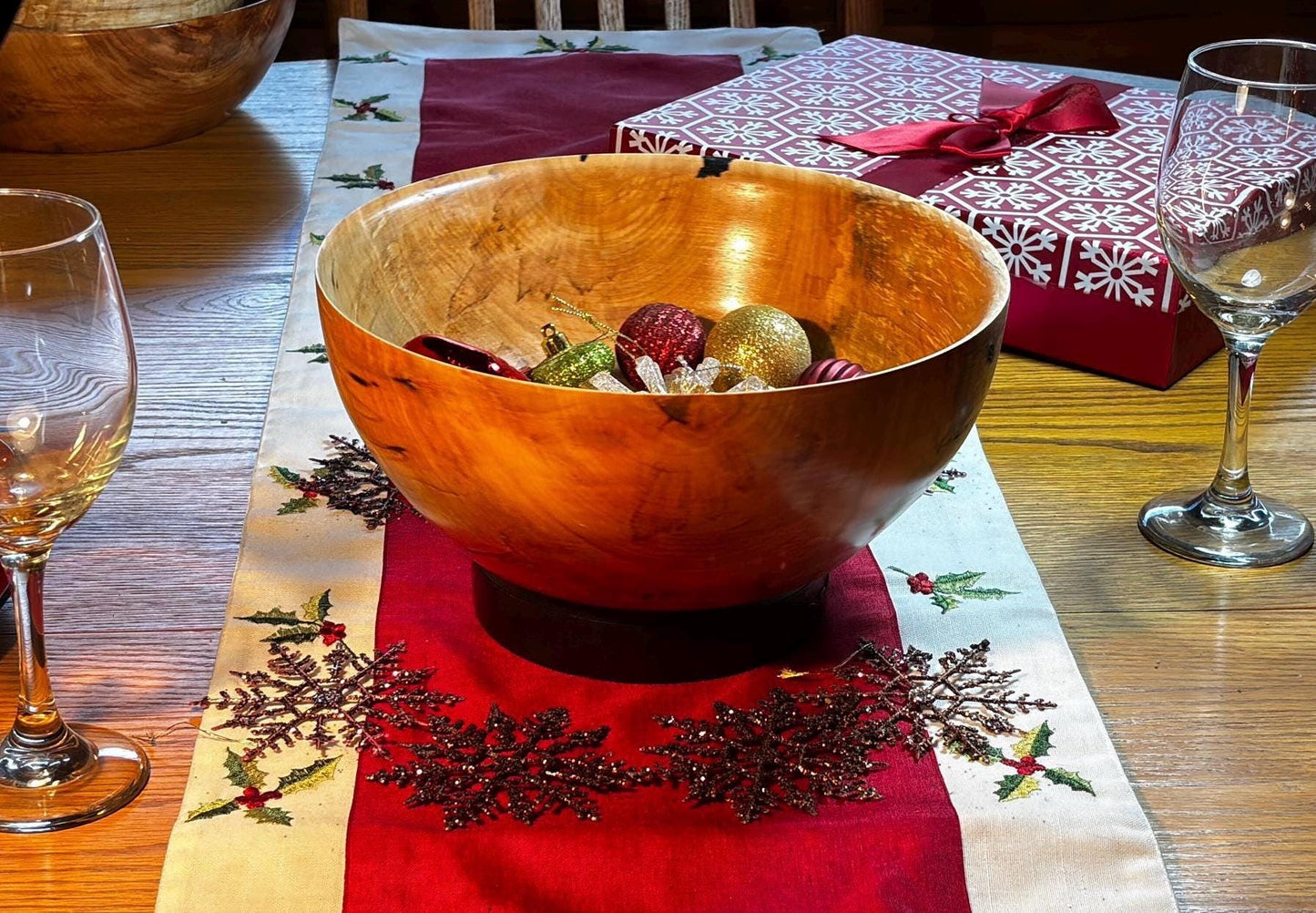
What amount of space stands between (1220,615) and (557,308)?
0.37 metres

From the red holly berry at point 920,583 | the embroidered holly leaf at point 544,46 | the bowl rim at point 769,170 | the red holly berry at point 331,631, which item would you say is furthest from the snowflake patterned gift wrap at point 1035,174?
the red holly berry at point 331,631

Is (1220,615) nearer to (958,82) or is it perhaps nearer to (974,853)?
(974,853)

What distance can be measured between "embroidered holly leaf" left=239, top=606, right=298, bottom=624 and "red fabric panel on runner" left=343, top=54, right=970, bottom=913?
0.13 ft

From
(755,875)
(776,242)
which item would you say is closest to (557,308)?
(776,242)

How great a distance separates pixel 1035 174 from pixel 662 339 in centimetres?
43

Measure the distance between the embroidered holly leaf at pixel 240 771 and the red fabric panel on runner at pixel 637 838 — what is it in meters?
0.04

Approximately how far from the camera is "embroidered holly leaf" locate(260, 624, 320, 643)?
633 mm

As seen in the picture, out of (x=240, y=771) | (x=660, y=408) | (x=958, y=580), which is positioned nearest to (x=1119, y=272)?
(x=958, y=580)

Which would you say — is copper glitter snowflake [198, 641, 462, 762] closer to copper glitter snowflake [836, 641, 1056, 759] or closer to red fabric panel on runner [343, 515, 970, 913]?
red fabric panel on runner [343, 515, 970, 913]

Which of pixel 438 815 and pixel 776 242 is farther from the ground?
pixel 776 242

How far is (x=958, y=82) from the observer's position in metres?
1.25

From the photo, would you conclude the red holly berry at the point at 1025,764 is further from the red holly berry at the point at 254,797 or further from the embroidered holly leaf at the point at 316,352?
the embroidered holly leaf at the point at 316,352

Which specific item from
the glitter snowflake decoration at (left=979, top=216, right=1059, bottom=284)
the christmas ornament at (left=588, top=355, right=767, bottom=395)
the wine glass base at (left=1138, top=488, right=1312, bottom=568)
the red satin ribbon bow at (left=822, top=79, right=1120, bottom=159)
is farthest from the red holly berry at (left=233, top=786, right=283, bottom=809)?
the red satin ribbon bow at (left=822, top=79, right=1120, bottom=159)

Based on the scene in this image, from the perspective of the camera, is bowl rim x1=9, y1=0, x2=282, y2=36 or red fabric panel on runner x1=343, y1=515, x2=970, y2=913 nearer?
red fabric panel on runner x1=343, y1=515, x2=970, y2=913
